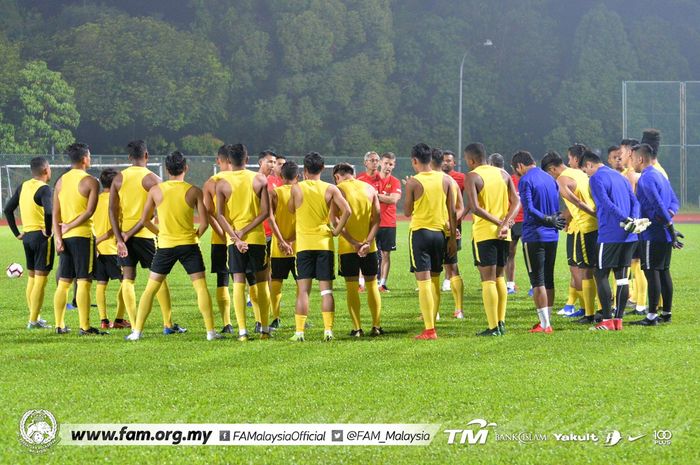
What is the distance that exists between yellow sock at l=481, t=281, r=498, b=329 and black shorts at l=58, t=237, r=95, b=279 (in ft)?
14.8

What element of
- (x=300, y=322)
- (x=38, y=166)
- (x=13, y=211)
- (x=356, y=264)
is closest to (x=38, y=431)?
(x=300, y=322)

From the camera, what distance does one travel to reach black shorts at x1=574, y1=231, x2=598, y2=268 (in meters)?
13.8

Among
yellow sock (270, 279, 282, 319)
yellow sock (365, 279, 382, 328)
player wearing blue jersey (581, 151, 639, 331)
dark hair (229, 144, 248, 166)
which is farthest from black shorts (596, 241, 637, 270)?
dark hair (229, 144, 248, 166)

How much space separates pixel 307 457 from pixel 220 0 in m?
70.3

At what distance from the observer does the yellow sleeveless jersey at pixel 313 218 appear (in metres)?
12.0

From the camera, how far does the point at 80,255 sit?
12.9 m

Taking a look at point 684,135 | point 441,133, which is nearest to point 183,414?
point 684,135

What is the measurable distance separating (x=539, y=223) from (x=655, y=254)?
4.95 ft

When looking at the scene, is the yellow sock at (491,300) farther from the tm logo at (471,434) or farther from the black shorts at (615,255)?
the tm logo at (471,434)

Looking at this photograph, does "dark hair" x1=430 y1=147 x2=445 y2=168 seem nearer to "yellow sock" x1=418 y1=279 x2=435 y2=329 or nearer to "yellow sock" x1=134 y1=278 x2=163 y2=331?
"yellow sock" x1=418 y1=279 x2=435 y2=329

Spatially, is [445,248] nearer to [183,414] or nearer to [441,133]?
[183,414]

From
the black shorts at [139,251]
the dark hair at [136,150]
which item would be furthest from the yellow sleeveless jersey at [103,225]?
the dark hair at [136,150]

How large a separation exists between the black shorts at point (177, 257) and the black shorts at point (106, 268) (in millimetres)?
1768

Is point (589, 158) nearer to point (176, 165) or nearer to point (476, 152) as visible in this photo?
point (476, 152)
